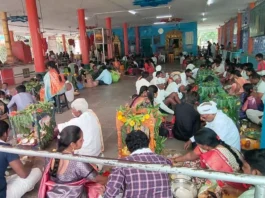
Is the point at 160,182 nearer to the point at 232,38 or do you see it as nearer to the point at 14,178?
the point at 14,178

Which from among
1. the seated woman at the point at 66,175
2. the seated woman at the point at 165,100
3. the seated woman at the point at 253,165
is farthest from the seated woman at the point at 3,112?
the seated woman at the point at 253,165

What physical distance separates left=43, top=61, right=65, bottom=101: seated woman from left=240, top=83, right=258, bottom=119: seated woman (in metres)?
4.04

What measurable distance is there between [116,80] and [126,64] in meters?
3.98

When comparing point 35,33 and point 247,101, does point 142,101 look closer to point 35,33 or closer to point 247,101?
point 247,101

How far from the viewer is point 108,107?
6418mm

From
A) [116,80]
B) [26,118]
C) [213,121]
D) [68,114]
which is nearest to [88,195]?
[213,121]

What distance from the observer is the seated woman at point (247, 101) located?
4.39 m

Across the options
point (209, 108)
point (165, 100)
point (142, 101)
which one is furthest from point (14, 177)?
point (165, 100)

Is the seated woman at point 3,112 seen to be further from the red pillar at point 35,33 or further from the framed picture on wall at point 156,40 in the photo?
the framed picture on wall at point 156,40

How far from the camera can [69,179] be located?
1.98 meters

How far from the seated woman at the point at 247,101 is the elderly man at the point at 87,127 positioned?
275cm

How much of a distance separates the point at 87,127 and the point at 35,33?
5.68 m

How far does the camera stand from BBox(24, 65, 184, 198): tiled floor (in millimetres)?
3877

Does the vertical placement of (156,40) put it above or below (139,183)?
above
